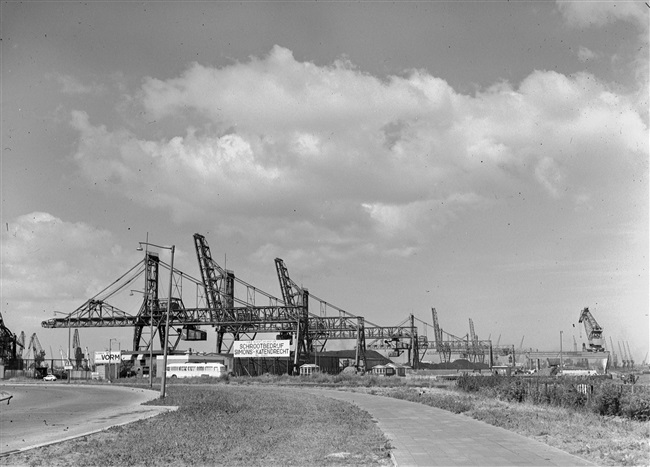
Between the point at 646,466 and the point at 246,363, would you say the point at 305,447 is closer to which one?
the point at 646,466

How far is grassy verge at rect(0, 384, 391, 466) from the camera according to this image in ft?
50.9

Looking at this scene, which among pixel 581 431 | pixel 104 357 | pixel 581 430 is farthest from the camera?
pixel 104 357

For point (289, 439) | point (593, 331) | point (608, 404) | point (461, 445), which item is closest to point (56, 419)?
point (289, 439)

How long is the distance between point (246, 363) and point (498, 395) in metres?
80.0

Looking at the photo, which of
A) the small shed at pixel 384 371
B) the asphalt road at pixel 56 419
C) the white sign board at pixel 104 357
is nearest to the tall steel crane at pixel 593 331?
the small shed at pixel 384 371

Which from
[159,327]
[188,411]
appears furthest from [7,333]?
[188,411]

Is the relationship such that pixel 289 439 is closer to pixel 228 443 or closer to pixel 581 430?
pixel 228 443

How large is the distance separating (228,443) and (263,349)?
94.0 meters

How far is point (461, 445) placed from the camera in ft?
53.3

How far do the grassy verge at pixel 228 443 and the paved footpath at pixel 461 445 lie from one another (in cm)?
68

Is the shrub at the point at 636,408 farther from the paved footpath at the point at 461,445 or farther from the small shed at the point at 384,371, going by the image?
the small shed at the point at 384,371

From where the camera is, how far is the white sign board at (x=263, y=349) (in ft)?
362

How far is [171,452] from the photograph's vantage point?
16766 millimetres

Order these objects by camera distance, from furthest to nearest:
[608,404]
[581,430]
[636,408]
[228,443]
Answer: [608,404]
[636,408]
[581,430]
[228,443]
